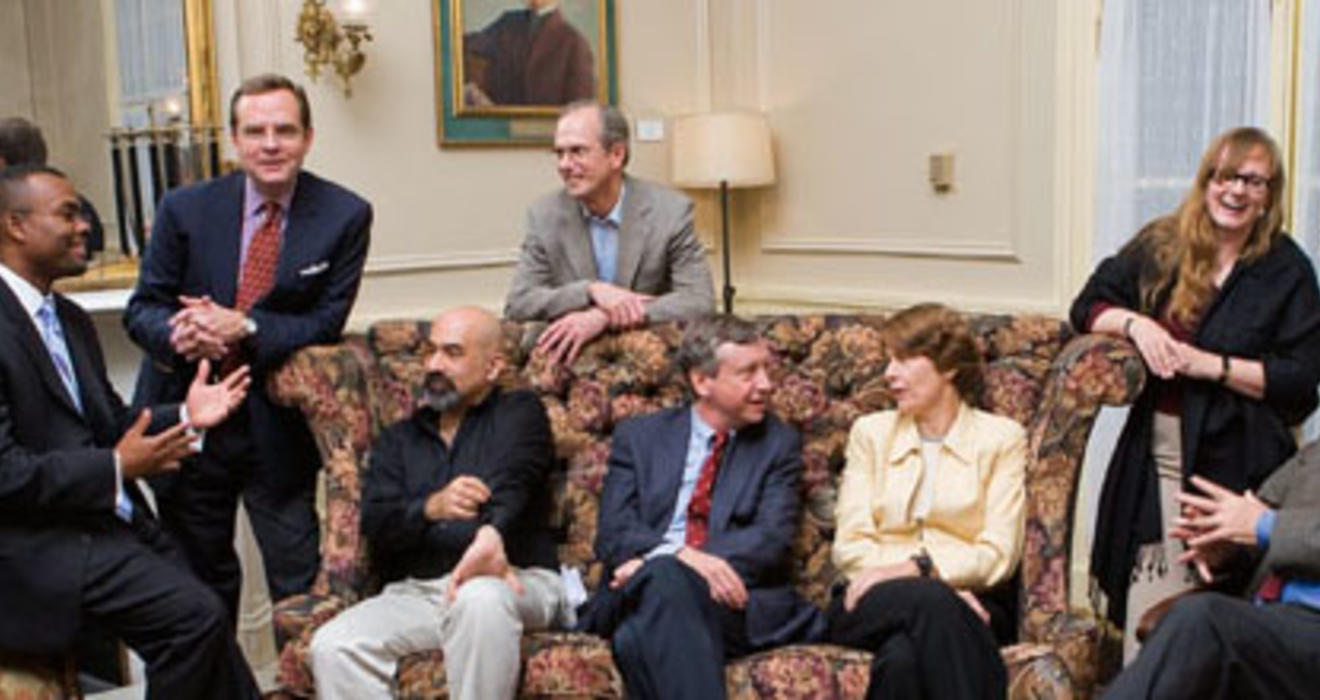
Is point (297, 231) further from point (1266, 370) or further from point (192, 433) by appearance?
point (1266, 370)

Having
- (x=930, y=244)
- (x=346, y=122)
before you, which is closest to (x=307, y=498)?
(x=346, y=122)

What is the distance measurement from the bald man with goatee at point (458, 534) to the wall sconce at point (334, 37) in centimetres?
194

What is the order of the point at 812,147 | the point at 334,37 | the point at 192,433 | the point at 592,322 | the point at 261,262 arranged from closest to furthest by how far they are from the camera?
1. the point at 192,433
2. the point at 261,262
3. the point at 592,322
4. the point at 334,37
5. the point at 812,147

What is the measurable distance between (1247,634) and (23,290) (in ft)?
8.12

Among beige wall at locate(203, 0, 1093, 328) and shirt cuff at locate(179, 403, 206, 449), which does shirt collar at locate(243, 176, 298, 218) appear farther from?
beige wall at locate(203, 0, 1093, 328)

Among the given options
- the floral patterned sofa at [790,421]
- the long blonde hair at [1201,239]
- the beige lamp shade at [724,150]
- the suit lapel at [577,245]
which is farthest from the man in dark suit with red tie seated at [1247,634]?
the beige lamp shade at [724,150]

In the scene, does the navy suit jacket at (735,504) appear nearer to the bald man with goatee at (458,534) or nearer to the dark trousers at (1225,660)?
the bald man with goatee at (458,534)

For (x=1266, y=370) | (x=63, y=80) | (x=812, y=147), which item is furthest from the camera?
(x=812, y=147)

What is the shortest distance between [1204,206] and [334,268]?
2034 millimetres

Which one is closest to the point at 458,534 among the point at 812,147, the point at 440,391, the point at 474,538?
the point at 474,538

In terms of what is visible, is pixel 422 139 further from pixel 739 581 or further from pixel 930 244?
pixel 739 581

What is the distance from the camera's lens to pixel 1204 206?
304 centimetres

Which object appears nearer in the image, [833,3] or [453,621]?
[453,621]

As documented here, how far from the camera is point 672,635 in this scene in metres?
2.59
